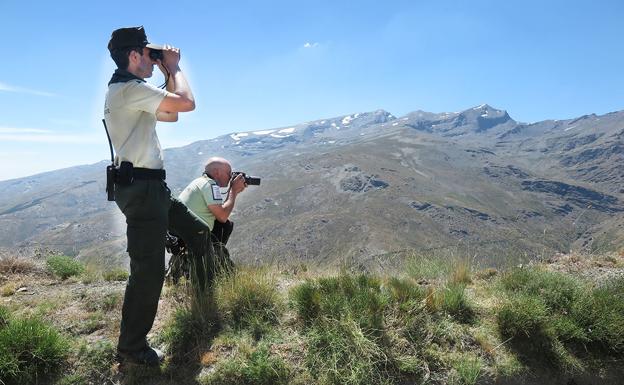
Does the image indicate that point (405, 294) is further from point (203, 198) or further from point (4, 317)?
point (4, 317)

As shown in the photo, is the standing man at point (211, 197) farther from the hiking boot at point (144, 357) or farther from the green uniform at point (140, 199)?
the hiking boot at point (144, 357)

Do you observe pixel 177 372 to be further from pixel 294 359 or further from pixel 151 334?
pixel 294 359

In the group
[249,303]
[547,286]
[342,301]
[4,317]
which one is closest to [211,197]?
[249,303]

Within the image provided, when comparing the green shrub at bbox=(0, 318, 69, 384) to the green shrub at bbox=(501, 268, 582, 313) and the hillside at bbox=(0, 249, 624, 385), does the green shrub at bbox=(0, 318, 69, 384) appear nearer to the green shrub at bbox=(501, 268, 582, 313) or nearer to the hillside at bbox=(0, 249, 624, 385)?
the hillside at bbox=(0, 249, 624, 385)

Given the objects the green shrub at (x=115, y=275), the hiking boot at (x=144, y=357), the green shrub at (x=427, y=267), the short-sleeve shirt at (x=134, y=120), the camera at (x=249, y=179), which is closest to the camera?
the short-sleeve shirt at (x=134, y=120)

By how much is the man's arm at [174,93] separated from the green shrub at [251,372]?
2.30 metres

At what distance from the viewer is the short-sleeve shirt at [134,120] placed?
3596mm

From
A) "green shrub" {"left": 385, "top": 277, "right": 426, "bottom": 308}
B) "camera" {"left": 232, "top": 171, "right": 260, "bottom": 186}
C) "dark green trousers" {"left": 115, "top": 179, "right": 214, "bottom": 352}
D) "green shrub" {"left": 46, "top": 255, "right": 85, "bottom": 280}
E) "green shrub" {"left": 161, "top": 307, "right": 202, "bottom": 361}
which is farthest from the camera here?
"green shrub" {"left": 46, "top": 255, "right": 85, "bottom": 280}

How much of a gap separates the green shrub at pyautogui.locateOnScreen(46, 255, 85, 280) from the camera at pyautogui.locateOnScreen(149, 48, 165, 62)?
483 cm

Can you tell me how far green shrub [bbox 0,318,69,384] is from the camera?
3637 mm

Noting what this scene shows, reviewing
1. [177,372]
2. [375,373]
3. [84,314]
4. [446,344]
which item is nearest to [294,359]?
[375,373]

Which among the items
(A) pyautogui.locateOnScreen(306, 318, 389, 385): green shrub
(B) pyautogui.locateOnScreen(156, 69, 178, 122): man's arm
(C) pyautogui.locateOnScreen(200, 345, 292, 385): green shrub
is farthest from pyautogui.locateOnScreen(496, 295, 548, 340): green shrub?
(B) pyautogui.locateOnScreen(156, 69, 178, 122): man's arm

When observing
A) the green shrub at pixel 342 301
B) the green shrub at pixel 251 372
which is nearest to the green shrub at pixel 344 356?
the green shrub at pixel 342 301

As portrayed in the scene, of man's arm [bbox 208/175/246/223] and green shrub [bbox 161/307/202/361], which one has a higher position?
man's arm [bbox 208/175/246/223]
